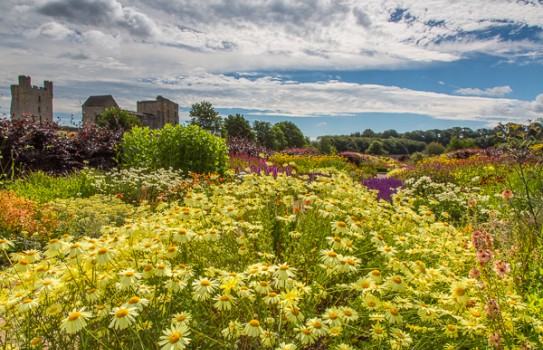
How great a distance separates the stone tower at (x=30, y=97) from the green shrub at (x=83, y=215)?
5612cm

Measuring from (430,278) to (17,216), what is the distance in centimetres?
545

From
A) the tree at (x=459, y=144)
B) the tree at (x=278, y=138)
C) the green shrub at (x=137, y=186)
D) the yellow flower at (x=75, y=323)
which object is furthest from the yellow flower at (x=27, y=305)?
the tree at (x=278, y=138)

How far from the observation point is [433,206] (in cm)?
697

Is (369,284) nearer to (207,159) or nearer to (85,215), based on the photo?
(85,215)

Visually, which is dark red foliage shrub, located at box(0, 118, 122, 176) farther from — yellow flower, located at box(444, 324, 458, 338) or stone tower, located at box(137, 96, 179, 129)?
stone tower, located at box(137, 96, 179, 129)

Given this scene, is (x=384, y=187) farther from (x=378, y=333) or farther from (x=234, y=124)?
(x=234, y=124)

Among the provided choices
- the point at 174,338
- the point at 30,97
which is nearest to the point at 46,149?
the point at 174,338

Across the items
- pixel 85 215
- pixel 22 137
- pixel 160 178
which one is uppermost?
pixel 22 137

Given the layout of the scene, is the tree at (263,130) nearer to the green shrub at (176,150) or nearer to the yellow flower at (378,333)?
the green shrub at (176,150)

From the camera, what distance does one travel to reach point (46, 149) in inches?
389

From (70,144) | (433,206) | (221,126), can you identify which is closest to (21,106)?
(221,126)

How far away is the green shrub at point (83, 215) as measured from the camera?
Answer: 5.38 meters

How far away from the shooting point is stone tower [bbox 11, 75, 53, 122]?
178 ft

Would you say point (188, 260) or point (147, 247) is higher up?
point (147, 247)
